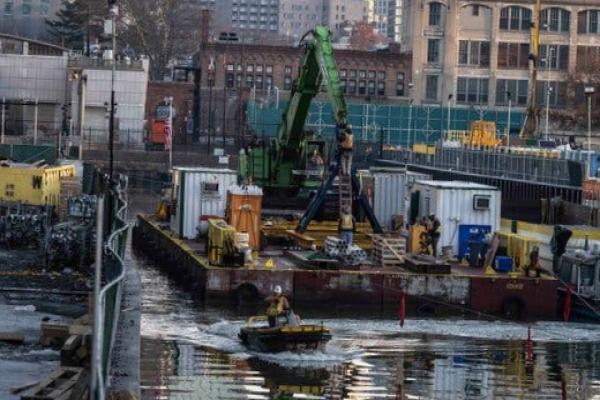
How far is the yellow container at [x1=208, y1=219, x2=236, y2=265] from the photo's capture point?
50844mm

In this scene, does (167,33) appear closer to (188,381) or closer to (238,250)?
(238,250)

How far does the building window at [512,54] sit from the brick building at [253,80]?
887 cm

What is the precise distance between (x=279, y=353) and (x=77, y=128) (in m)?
68.3

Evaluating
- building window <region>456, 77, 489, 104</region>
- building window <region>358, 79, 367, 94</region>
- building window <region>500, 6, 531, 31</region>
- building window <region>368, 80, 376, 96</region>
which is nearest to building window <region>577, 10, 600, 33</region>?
building window <region>500, 6, 531, 31</region>

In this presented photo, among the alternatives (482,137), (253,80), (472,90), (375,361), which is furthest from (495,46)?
(375,361)

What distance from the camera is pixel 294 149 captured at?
2766 inches

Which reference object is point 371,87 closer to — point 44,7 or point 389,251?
point 44,7

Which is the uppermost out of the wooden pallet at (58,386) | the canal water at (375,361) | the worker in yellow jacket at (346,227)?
the worker in yellow jacket at (346,227)

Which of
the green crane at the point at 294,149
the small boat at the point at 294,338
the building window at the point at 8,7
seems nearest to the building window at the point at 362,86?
the green crane at the point at 294,149

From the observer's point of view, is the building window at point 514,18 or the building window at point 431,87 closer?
the building window at point 514,18

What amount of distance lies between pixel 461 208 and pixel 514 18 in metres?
68.8

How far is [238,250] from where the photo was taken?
51062 mm

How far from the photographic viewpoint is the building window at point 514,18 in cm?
12225

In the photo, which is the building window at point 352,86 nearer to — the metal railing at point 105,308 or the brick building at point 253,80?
the brick building at point 253,80
